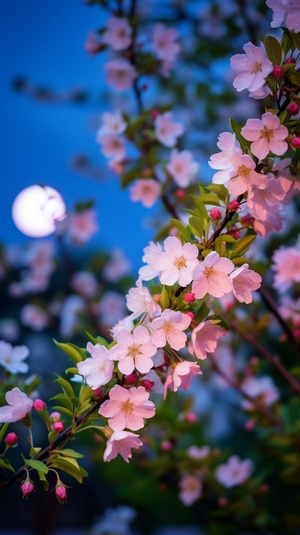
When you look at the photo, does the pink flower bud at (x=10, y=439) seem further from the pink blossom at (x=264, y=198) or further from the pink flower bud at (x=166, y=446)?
the pink flower bud at (x=166, y=446)

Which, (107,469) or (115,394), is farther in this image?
(107,469)

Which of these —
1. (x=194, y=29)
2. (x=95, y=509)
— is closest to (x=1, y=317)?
(x=95, y=509)

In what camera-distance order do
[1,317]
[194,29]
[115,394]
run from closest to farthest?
[115,394] < [194,29] < [1,317]

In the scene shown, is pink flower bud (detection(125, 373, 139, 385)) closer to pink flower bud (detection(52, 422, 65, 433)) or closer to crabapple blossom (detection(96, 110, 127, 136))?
pink flower bud (detection(52, 422, 65, 433))

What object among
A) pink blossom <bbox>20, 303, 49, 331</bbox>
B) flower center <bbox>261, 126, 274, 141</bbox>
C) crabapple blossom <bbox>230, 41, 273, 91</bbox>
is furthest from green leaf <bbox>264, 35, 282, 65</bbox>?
pink blossom <bbox>20, 303, 49, 331</bbox>

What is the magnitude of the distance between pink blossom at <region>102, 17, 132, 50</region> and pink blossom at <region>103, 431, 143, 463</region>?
1.06m

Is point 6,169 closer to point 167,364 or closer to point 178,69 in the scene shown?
point 178,69

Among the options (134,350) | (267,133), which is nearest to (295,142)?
(267,133)

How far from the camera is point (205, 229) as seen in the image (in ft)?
2.63

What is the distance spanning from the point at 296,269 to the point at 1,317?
Answer: 2.45m

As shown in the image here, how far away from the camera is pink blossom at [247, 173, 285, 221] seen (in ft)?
2.58

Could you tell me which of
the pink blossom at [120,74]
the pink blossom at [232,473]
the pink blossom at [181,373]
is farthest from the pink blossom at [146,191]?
the pink blossom at [232,473]

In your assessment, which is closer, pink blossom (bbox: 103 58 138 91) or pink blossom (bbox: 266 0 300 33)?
pink blossom (bbox: 266 0 300 33)

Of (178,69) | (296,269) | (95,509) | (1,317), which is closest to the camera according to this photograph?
(296,269)
